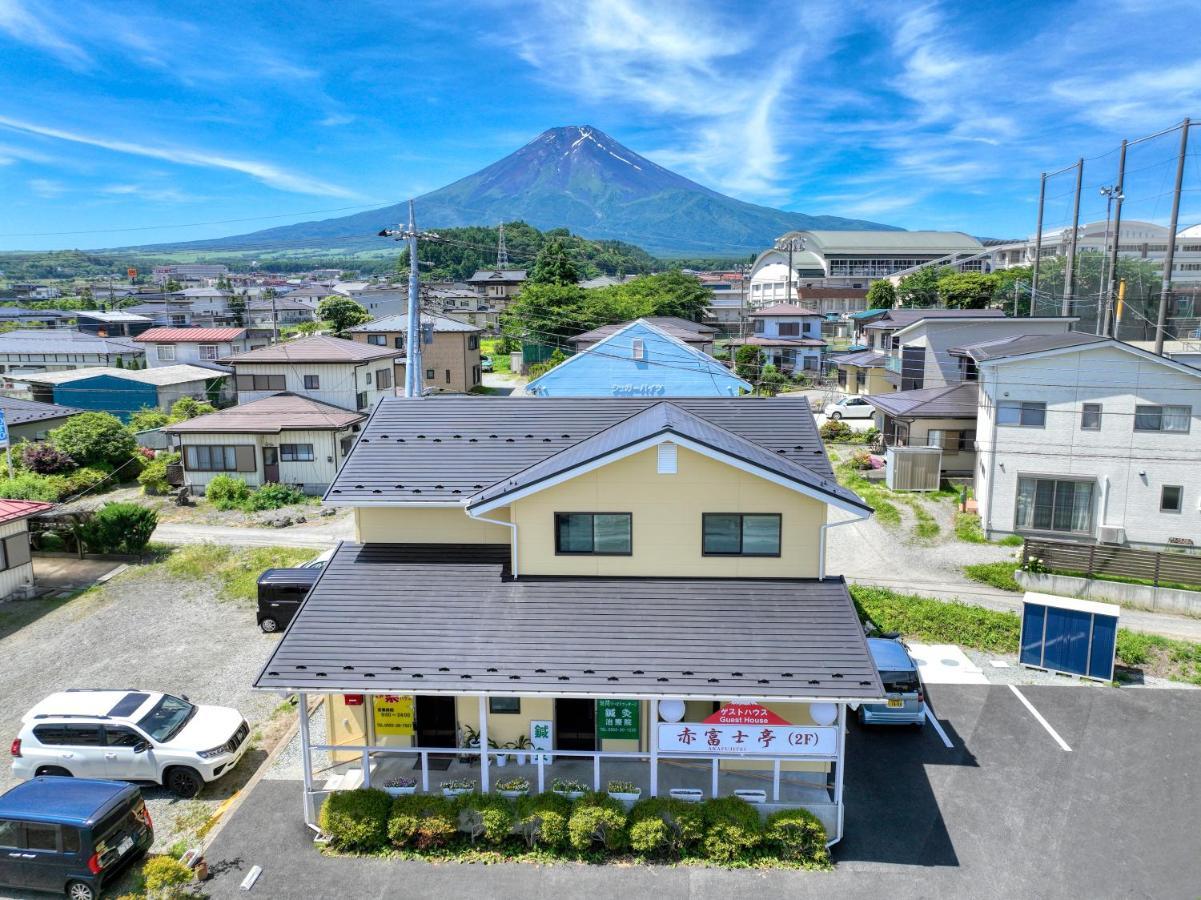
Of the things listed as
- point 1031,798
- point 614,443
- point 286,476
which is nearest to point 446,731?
point 614,443

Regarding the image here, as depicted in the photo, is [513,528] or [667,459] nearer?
[667,459]

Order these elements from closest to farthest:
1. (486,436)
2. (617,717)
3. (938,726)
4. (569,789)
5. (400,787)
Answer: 1. (569,789)
2. (400,787)
3. (617,717)
4. (938,726)
5. (486,436)

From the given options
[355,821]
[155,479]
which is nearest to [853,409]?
[155,479]

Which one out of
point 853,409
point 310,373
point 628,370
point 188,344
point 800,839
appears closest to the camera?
point 800,839

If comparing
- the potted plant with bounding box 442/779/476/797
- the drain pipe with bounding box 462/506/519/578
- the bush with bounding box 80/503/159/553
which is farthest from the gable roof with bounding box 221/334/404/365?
the potted plant with bounding box 442/779/476/797

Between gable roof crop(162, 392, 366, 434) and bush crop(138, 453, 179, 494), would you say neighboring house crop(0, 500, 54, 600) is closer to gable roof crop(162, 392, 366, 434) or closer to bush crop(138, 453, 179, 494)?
gable roof crop(162, 392, 366, 434)

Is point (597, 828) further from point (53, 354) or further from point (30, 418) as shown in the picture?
point (53, 354)

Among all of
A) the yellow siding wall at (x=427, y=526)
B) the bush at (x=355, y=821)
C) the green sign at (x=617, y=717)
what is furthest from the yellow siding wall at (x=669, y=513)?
the bush at (x=355, y=821)
